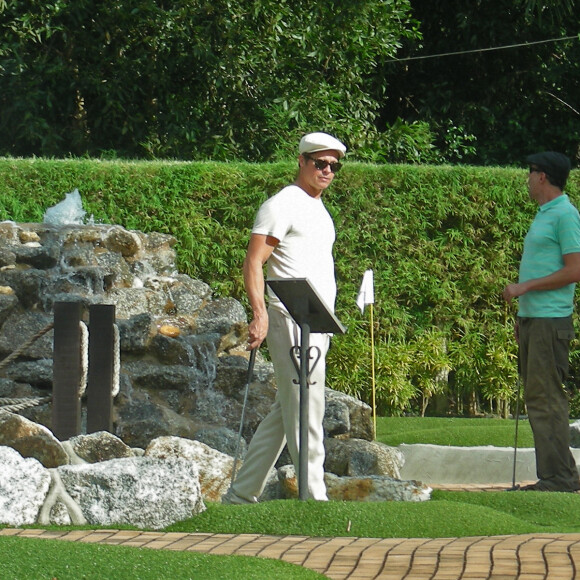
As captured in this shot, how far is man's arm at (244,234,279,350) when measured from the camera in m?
5.93

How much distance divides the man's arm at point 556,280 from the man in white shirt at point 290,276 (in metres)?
1.44

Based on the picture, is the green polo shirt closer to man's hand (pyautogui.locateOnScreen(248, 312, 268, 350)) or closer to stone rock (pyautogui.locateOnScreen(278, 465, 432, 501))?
stone rock (pyautogui.locateOnScreen(278, 465, 432, 501))

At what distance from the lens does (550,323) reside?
23.9 feet

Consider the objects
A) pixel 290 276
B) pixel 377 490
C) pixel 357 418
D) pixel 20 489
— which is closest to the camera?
pixel 20 489

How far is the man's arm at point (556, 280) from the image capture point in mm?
7191

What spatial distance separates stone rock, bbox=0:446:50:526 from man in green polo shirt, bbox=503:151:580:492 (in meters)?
3.16

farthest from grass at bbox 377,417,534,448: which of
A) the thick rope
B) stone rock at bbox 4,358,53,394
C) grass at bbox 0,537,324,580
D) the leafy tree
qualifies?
the leafy tree

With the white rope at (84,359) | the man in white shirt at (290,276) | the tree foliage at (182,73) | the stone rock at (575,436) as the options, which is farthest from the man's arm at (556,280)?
the tree foliage at (182,73)

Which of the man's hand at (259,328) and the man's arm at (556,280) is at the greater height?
the man's arm at (556,280)

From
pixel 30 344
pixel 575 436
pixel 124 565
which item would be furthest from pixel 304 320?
pixel 575 436

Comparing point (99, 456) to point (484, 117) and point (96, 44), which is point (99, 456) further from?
point (484, 117)

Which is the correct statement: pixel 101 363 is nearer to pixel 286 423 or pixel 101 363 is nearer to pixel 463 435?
pixel 286 423

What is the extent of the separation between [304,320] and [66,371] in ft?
8.19

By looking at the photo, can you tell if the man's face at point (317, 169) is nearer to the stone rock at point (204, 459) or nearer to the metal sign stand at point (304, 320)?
the metal sign stand at point (304, 320)
